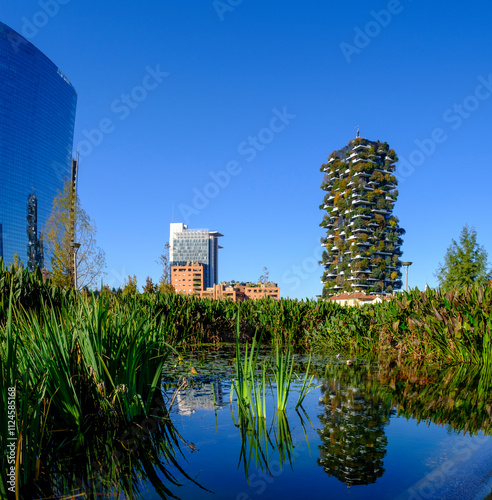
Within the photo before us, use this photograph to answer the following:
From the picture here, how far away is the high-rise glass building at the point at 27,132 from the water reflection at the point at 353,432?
103763 millimetres

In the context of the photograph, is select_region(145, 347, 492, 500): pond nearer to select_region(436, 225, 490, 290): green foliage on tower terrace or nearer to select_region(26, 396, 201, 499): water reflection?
select_region(26, 396, 201, 499): water reflection

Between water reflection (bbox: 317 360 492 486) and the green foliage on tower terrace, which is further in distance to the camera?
the green foliage on tower terrace

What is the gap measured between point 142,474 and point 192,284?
490 ft

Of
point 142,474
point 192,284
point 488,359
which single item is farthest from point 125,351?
point 192,284

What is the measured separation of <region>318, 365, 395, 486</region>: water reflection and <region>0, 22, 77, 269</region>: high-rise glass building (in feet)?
340

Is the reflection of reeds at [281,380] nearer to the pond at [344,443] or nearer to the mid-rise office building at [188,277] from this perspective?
the pond at [344,443]

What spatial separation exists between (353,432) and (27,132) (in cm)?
12310

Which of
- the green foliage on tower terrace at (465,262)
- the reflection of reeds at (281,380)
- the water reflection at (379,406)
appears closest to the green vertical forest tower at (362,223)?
the green foliage on tower terrace at (465,262)

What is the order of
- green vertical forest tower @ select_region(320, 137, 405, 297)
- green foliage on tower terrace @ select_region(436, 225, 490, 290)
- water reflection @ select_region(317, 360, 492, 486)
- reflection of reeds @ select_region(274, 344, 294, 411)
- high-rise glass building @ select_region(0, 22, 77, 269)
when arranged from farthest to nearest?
high-rise glass building @ select_region(0, 22, 77, 269) < green vertical forest tower @ select_region(320, 137, 405, 297) < green foliage on tower terrace @ select_region(436, 225, 490, 290) < reflection of reeds @ select_region(274, 344, 294, 411) < water reflection @ select_region(317, 360, 492, 486)

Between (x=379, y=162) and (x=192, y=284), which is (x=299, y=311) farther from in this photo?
(x=192, y=284)

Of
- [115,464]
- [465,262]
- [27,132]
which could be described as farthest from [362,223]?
[115,464]

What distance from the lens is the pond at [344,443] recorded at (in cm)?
319

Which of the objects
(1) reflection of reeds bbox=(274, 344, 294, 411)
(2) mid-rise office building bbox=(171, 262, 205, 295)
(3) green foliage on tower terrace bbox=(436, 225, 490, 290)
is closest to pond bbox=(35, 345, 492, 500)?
(1) reflection of reeds bbox=(274, 344, 294, 411)

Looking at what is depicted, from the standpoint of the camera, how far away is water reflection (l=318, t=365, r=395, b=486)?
350cm
